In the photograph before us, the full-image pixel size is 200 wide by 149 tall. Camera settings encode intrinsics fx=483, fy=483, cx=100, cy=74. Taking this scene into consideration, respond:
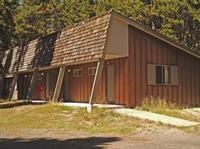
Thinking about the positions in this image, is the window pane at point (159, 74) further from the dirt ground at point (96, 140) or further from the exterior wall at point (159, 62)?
the dirt ground at point (96, 140)

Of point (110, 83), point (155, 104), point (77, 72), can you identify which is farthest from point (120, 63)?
point (77, 72)

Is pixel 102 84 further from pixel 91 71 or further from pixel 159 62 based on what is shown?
pixel 159 62

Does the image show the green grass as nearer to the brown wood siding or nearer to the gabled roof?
the gabled roof

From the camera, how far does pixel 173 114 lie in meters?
22.7

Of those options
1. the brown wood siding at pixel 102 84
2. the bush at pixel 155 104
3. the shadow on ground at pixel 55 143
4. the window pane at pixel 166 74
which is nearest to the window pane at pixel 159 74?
the window pane at pixel 166 74

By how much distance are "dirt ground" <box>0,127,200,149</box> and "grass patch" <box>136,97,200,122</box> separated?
14.9 ft

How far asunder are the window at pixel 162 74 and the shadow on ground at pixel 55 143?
11794 millimetres

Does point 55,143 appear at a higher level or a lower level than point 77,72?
lower

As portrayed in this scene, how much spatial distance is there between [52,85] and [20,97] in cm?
871

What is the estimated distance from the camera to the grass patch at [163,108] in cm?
2255

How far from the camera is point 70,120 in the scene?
827 inches

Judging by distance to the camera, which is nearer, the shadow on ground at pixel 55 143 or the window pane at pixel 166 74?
the shadow on ground at pixel 55 143

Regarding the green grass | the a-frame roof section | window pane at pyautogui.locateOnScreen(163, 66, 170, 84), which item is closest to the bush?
window pane at pyautogui.locateOnScreen(163, 66, 170, 84)

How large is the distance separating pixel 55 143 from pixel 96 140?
4.63 feet
